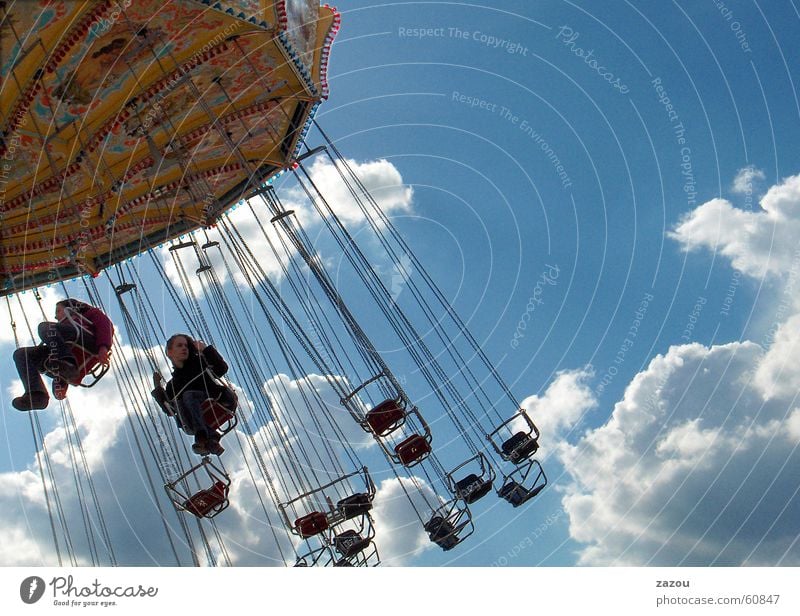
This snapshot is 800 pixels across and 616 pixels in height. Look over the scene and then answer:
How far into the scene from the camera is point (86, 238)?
15086 millimetres

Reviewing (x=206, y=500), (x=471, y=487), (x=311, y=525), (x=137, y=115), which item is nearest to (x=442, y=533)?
(x=471, y=487)

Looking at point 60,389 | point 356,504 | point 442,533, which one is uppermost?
point 60,389

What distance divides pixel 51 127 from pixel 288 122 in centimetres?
365

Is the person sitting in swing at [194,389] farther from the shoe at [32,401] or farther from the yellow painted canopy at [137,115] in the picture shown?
the yellow painted canopy at [137,115]

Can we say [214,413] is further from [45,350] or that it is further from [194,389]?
[45,350]

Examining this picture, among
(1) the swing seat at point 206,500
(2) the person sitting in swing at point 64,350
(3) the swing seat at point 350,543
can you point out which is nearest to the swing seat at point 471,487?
(3) the swing seat at point 350,543

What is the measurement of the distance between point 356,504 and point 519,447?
2922mm

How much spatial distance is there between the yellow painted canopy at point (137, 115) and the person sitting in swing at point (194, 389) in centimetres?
202

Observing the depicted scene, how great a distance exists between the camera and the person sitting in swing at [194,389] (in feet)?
35.6

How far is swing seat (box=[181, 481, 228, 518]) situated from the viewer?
37.2 ft

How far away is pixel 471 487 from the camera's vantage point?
43.0 ft

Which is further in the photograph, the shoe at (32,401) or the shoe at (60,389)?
the shoe at (60,389)
